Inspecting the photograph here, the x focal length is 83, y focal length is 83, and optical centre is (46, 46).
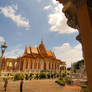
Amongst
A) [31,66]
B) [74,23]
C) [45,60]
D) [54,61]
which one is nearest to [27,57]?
[31,66]

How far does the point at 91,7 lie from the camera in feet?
11.1

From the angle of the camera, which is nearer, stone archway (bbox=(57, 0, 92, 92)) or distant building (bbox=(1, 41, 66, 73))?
stone archway (bbox=(57, 0, 92, 92))

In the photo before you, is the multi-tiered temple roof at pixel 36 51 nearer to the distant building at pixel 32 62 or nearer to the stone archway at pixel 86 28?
the distant building at pixel 32 62

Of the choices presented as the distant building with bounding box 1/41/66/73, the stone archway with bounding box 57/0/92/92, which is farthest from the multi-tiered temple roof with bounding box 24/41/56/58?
the stone archway with bounding box 57/0/92/92

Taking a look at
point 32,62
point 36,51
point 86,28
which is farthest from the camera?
point 36,51

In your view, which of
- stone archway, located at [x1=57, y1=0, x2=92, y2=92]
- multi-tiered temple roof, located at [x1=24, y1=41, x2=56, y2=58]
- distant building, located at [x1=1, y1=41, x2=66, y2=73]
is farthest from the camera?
multi-tiered temple roof, located at [x1=24, y1=41, x2=56, y2=58]

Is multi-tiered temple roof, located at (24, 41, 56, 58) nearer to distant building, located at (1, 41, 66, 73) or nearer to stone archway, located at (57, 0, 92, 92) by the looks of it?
distant building, located at (1, 41, 66, 73)

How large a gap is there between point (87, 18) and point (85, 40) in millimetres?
849

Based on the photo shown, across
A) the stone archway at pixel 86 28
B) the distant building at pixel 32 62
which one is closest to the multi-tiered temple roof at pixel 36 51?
the distant building at pixel 32 62

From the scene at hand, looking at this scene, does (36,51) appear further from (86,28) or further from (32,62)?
(86,28)

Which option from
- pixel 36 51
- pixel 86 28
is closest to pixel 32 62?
pixel 36 51

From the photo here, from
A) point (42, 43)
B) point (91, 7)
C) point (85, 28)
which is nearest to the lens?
point (85, 28)

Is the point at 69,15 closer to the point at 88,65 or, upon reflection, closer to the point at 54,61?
the point at 88,65

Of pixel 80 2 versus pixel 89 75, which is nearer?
pixel 89 75
